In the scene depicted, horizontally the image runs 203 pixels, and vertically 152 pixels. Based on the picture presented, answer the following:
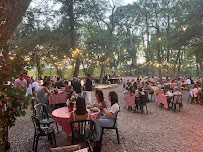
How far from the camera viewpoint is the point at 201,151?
346 cm

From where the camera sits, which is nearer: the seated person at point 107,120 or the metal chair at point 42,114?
the seated person at point 107,120

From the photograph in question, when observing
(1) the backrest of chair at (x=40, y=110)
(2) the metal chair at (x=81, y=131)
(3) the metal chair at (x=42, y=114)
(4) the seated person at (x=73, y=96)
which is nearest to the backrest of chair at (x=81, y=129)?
(2) the metal chair at (x=81, y=131)

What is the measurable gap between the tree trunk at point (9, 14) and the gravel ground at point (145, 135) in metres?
2.50

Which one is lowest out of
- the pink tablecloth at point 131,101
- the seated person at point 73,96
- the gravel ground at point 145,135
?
the gravel ground at point 145,135

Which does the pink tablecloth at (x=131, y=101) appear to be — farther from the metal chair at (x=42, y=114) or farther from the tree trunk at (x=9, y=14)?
the tree trunk at (x=9, y=14)

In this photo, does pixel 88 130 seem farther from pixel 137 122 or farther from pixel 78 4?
pixel 78 4

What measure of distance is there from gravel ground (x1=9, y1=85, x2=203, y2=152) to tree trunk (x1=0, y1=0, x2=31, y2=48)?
8.21 ft

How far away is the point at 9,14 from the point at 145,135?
15.8ft

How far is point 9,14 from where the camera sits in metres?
3.69

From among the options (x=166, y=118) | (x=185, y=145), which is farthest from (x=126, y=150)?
(x=166, y=118)

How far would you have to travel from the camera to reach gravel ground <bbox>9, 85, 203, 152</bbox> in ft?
11.7

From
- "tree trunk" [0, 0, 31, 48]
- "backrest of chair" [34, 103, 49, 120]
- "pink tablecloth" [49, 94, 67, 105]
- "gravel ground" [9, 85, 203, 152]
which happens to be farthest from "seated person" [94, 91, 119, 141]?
"pink tablecloth" [49, 94, 67, 105]

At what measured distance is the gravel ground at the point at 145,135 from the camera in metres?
3.55

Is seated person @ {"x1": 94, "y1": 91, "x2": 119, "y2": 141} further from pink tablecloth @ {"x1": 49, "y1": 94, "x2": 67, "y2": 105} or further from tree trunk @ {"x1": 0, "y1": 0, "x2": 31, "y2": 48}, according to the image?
Result: pink tablecloth @ {"x1": 49, "y1": 94, "x2": 67, "y2": 105}
